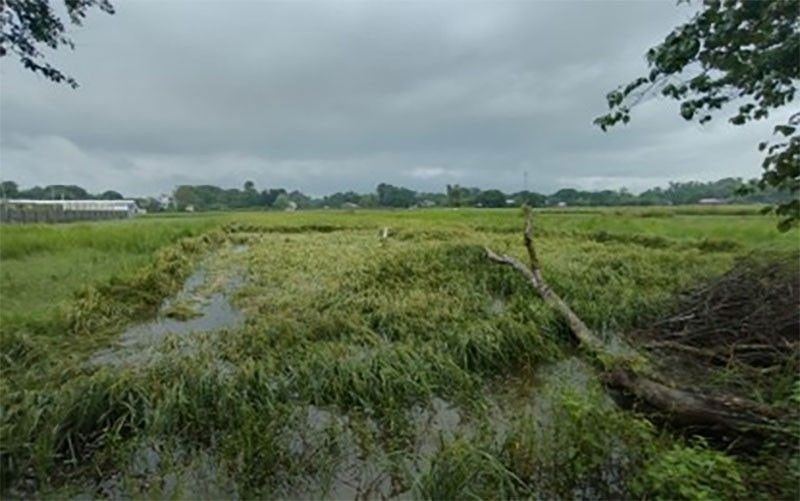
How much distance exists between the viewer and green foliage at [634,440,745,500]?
105 inches

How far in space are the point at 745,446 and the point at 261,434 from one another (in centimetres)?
348

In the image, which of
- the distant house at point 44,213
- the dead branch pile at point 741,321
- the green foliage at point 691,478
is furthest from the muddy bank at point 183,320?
the distant house at point 44,213

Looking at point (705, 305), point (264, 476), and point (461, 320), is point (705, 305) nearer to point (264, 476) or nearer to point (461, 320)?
point (461, 320)

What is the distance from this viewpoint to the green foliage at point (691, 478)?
266 centimetres

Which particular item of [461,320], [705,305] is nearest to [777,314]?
[705,305]

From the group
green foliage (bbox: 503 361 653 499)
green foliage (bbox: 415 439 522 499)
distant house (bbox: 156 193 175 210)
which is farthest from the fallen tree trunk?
distant house (bbox: 156 193 175 210)

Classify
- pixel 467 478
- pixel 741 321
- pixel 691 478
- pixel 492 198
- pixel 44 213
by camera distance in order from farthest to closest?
pixel 492 198, pixel 44 213, pixel 741 321, pixel 467 478, pixel 691 478

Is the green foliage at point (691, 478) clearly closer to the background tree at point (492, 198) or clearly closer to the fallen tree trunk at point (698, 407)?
the fallen tree trunk at point (698, 407)

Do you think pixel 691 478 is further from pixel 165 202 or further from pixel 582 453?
pixel 165 202

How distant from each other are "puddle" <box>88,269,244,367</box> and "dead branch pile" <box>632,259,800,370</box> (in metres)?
5.97

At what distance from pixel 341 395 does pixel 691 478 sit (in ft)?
9.36

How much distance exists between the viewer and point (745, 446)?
3.45 meters

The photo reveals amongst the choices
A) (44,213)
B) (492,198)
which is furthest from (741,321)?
(492,198)

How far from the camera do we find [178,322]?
7547 mm
